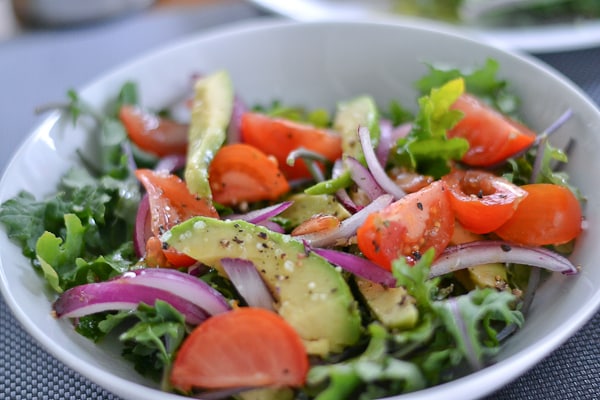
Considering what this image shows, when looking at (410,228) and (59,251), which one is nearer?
(410,228)

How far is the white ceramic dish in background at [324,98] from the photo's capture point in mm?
1218

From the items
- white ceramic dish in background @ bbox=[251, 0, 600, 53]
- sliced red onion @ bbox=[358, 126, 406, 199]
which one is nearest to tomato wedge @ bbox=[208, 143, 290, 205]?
sliced red onion @ bbox=[358, 126, 406, 199]

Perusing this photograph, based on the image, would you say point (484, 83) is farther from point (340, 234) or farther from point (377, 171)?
point (340, 234)

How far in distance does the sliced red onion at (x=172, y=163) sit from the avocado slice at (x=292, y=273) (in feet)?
1.55

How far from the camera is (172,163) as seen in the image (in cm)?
182

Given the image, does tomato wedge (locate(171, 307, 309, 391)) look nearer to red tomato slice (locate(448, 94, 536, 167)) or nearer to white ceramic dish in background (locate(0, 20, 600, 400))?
white ceramic dish in background (locate(0, 20, 600, 400))

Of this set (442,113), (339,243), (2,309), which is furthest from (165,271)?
(442,113)

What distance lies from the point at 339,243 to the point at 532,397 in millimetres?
515

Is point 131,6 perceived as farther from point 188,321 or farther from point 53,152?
point 188,321

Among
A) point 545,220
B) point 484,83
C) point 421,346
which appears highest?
point 484,83

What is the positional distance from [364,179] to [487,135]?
37 cm

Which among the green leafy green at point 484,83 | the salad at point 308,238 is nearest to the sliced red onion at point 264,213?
the salad at point 308,238

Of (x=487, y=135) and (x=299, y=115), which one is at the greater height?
(x=487, y=135)

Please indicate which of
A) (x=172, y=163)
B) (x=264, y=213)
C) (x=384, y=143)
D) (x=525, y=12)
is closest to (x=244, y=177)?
(x=264, y=213)
